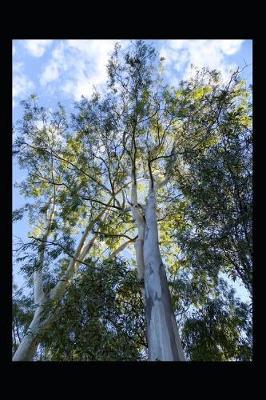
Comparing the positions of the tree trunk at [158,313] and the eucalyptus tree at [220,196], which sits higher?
the eucalyptus tree at [220,196]

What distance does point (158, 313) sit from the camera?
4.11 meters

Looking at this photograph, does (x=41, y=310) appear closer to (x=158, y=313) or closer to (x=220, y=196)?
(x=158, y=313)

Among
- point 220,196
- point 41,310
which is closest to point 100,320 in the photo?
point 41,310

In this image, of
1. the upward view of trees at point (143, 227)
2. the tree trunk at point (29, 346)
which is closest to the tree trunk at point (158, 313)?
the upward view of trees at point (143, 227)

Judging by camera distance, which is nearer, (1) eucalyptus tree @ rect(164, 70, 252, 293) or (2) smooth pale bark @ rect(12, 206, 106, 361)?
(1) eucalyptus tree @ rect(164, 70, 252, 293)

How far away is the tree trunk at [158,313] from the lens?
3.72m

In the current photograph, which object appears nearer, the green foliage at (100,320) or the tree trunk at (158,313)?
the tree trunk at (158,313)

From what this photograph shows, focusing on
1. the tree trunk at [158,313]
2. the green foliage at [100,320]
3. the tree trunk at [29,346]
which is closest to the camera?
the tree trunk at [158,313]

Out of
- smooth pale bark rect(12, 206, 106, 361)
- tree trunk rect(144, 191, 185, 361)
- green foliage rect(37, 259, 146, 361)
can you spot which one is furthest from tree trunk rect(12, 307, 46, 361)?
tree trunk rect(144, 191, 185, 361)

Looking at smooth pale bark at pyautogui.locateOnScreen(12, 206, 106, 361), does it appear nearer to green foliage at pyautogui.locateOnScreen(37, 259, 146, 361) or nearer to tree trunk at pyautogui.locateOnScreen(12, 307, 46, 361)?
tree trunk at pyautogui.locateOnScreen(12, 307, 46, 361)

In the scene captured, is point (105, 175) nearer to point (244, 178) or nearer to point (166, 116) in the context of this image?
point (166, 116)

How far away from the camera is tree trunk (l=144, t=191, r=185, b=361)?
12.2 ft

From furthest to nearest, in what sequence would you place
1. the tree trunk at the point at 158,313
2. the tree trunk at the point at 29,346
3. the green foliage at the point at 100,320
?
the tree trunk at the point at 29,346 → the green foliage at the point at 100,320 → the tree trunk at the point at 158,313

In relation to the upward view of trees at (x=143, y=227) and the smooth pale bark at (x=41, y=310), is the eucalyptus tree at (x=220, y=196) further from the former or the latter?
the smooth pale bark at (x=41, y=310)
